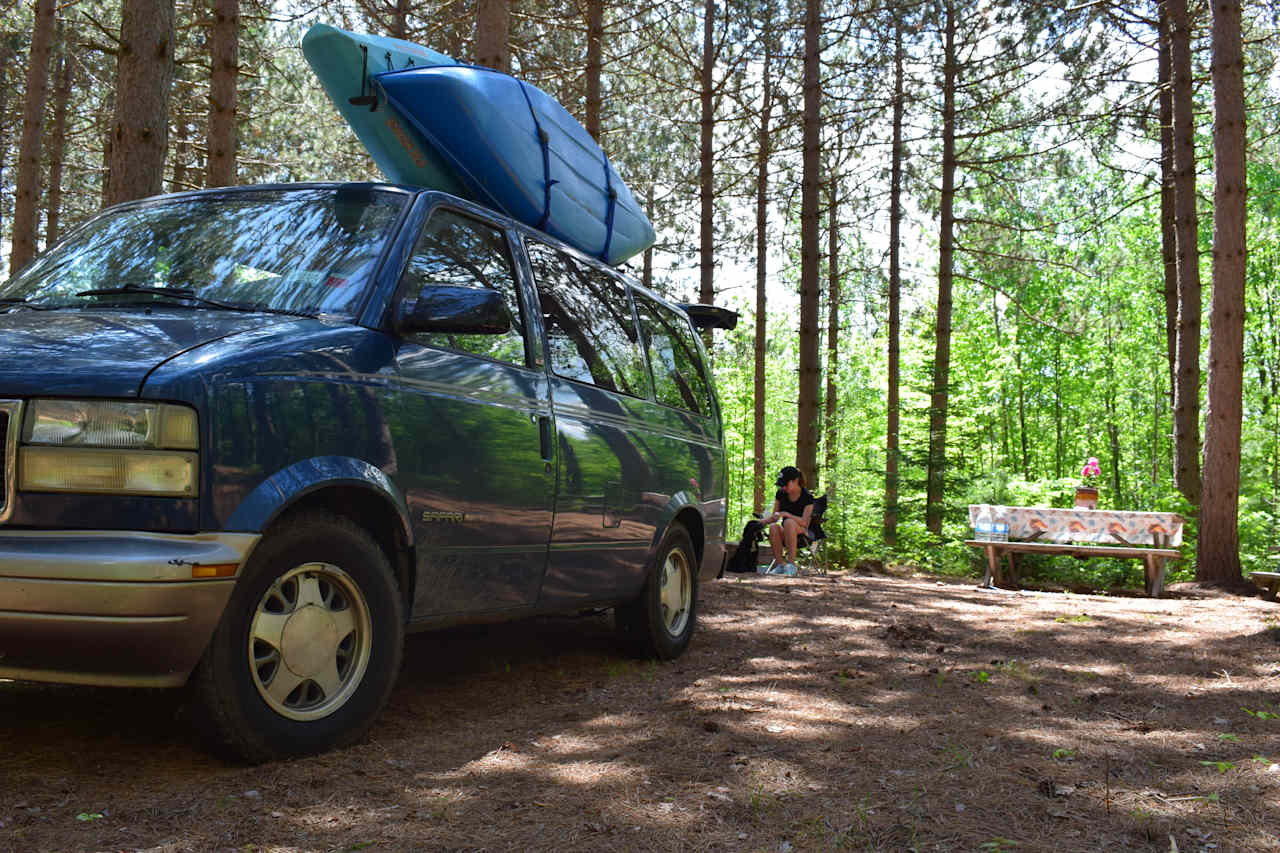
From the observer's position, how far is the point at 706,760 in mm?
3732

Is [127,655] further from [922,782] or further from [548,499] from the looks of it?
[922,782]

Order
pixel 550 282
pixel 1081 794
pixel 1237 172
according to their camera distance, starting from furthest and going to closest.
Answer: pixel 1237 172 < pixel 550 282 < pixel 1081 794

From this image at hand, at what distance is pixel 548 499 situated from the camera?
4551 mm

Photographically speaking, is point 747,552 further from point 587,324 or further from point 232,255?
point 232,255

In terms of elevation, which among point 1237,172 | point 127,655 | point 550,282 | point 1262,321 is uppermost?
point 1262,321

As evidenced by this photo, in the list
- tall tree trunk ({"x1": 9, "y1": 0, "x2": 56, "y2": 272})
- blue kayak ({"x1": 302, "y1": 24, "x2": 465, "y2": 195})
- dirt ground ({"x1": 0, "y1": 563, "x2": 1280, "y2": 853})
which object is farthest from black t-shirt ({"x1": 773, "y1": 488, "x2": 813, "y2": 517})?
tall tree trunk ({"x1": 9, "y1": 0, "x2": 56, "y2": 272})

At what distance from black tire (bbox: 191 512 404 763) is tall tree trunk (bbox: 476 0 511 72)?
7510mm

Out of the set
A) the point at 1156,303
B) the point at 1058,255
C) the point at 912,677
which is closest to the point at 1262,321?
the point at 1156,303

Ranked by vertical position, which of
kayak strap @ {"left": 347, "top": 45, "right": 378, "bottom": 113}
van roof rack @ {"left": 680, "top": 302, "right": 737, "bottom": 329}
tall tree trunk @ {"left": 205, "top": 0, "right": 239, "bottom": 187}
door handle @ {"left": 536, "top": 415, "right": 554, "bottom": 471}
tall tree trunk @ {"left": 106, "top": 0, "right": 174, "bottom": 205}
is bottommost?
door handle @ {"left": 536, "top": 415, "right": 554, "bottom": 471}

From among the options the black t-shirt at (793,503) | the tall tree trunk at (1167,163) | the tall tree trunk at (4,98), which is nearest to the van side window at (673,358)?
the black t-shirt at (793,503)

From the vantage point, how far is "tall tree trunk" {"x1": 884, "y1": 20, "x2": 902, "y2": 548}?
1788 cm

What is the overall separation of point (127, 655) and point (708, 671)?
11.0 ft

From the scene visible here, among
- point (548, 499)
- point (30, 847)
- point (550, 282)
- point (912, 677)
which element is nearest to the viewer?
point (30, 847)

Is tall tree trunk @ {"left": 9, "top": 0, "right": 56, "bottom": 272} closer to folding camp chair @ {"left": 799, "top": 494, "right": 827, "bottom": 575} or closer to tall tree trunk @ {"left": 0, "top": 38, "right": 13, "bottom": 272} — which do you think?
tall tree trunk @ {"left": 0, "top": 38, "right": 13, "bottom": 272}
